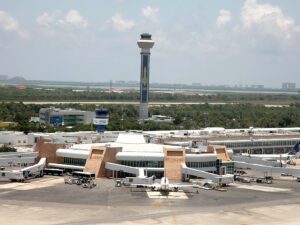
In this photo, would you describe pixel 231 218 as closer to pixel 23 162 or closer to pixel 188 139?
pixel 23 162

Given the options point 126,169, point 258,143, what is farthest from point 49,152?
point 258,143

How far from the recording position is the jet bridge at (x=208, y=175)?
104750 millimetres

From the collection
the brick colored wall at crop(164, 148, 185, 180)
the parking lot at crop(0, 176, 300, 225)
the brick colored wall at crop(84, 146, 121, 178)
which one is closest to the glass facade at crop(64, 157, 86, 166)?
the brick colored wall at crop(84, 146, 121, 178)

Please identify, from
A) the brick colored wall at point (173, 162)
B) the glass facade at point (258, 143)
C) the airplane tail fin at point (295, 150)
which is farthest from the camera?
the glass facade at point (258, 143)

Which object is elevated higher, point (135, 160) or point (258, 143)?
point (135, 160)

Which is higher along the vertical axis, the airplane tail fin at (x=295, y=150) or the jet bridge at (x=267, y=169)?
the airplane tail fin at (x=295, y=150)

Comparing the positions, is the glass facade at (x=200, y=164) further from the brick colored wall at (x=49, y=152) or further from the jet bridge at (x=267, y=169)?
the brick colored wall at (x=49, y=152)

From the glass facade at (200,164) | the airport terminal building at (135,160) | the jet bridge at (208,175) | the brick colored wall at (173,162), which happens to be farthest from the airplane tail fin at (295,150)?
the jet bridge at (208,175)

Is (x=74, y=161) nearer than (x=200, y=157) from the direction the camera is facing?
No

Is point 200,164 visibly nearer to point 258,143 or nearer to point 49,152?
point 49,152

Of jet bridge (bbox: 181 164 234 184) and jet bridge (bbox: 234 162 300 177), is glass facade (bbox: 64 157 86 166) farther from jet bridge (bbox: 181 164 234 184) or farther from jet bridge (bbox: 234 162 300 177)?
jet bridge (bbox: 234 162 300 177)

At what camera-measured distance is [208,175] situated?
348 feet

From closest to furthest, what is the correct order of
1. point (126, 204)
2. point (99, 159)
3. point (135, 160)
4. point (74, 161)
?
point (126, 204) < point (99, 159) < point (135, 160) < point (74, 161)

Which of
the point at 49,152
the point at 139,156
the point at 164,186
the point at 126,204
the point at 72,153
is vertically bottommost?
the point at 126,204
